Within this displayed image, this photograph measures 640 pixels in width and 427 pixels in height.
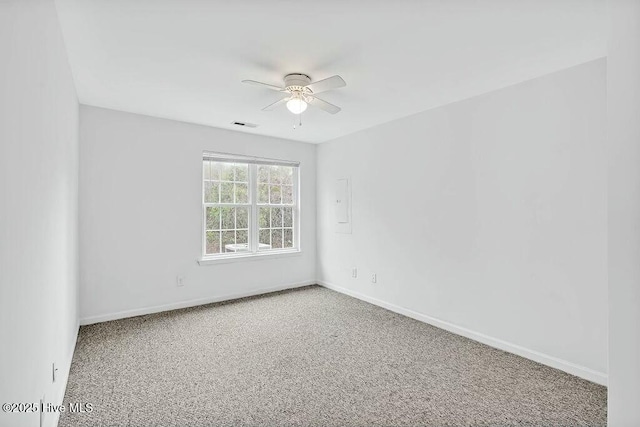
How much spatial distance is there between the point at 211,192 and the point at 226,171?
0.38 metres

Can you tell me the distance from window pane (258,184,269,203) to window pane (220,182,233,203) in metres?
0.44

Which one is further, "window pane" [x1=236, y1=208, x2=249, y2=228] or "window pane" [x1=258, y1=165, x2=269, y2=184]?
"window pane" [x1=258, y1=165, x2=269, y2=184]

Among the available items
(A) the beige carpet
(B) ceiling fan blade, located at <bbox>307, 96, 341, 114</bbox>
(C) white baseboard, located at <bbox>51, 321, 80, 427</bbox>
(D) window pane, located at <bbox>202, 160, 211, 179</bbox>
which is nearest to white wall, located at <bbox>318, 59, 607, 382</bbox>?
(A) the beige carpet

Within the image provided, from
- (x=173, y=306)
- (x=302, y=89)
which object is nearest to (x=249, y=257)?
(x=173, y=306)

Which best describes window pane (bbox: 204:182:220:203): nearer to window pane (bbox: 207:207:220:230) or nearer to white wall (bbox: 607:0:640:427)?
window pane (bbox: 207:207:220:230)

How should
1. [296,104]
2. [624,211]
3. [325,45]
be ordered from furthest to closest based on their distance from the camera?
[296,104] < [325,45] < [624,211]

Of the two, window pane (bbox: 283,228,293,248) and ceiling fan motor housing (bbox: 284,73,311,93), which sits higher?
ceiling fan motor housing (bbox: 284,73,311,93)

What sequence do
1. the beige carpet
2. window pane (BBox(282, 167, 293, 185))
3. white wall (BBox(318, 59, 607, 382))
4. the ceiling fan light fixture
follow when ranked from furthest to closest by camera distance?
window pane (BBox(282, 167, 293, 185)) < the ceiling fan light fixture < white wall (BBox(318, 59, 607, 382)) < the beige carpet

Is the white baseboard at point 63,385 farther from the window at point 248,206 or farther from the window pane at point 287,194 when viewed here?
the window pane at point 287,194

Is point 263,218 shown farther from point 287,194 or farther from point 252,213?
point 287,194

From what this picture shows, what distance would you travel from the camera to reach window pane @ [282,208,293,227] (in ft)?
17.0

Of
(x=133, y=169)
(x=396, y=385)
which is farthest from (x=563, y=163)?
(x=133, y=169)

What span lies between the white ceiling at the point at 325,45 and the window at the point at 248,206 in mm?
1425

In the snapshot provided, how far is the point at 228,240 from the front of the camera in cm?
461
